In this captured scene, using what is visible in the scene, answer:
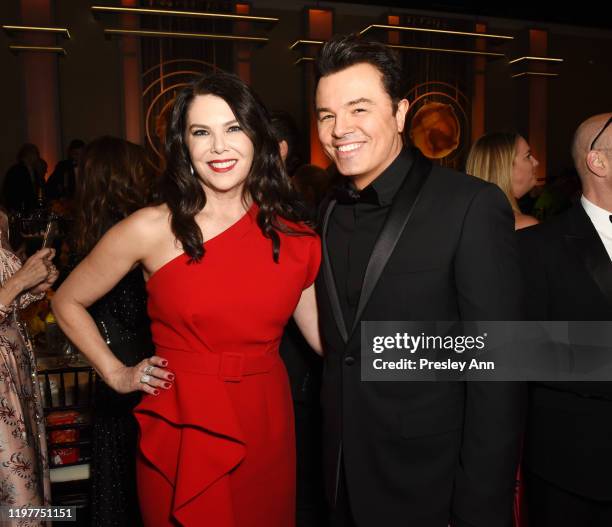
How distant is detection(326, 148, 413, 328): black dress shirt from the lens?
1.43 m

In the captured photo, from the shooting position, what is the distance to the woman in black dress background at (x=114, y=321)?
2281 mm

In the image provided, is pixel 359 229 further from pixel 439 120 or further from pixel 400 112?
pixel 439 120

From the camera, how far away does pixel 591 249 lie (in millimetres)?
1565

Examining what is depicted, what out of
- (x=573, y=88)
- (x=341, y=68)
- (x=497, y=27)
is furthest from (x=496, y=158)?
(x=573, y=88)

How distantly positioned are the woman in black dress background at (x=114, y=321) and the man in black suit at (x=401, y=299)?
1080 millimetres

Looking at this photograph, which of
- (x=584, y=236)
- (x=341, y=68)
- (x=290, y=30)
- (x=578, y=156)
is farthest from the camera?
(x=290, y=30)

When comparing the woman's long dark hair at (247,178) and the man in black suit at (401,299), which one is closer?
the man in black suit at (401,299)

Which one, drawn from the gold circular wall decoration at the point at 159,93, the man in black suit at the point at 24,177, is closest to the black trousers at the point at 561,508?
the man in black suit at the point at 24,177

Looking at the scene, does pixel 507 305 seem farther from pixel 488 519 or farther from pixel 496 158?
pixel 496 158

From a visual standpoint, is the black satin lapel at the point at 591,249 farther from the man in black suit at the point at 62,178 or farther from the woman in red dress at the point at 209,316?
the man in black suit at the point at 62,178

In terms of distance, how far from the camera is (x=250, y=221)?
1672 millimetres

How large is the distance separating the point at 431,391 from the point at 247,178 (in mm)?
806

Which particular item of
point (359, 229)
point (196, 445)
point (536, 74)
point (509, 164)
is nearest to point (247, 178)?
point (359, 229)

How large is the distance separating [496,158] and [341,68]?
1726 mm
